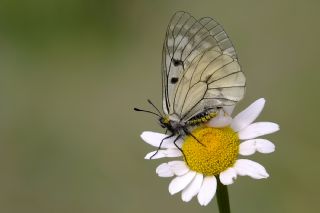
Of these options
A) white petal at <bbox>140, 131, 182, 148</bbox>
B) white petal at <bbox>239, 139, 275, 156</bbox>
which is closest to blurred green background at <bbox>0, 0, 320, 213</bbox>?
white petal at <bbox>140, 131, 182, 148</bbox>

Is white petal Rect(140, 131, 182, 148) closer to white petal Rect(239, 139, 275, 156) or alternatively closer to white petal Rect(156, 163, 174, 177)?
white petal Rect(156, 163, 174, 177)

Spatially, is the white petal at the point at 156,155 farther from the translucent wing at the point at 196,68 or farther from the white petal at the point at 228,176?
the white petal at the point at 228,176

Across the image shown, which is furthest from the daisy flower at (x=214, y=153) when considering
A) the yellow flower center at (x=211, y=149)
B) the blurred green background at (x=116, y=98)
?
the blurred green background at (x=116, y=98)

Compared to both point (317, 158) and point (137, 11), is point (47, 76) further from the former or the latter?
point (317, 158)

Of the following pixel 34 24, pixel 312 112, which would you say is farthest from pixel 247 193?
pixel 34 24

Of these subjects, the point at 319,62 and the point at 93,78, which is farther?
the point at 93,78

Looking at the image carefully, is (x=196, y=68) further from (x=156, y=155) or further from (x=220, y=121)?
(x=156, y=155)
